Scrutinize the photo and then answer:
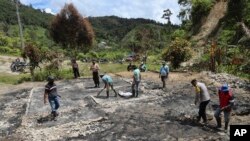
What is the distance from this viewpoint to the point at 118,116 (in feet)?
51.6

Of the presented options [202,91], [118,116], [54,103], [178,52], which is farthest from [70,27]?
[202,91]

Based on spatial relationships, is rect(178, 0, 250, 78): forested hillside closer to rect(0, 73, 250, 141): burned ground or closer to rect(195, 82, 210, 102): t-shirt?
rect(0, 73, 250, 141): burned ground

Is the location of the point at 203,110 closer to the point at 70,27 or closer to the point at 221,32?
the point at 221,32

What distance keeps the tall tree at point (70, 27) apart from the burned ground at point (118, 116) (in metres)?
14.6

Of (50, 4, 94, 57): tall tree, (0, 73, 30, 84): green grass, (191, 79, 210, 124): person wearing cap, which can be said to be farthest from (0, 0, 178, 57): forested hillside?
(191, 79, 210, 124): person wearing cap

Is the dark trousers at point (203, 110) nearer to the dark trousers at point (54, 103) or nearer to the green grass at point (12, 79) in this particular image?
the dark trousers at point (54, 103)

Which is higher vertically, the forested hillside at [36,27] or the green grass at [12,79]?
the forested hillside at [36,27]

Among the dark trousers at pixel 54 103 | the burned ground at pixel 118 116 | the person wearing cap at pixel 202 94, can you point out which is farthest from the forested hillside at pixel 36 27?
the person wearing cap at pixel 202 94

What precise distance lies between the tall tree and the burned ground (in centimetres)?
1459

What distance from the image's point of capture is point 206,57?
28.2m

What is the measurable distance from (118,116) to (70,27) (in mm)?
21356

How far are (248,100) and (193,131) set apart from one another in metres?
5.22

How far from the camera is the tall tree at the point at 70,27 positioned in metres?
35.5

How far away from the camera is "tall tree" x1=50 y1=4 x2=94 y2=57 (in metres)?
35.5
